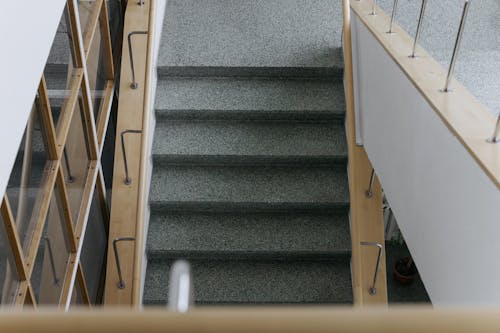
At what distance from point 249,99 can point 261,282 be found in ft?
4.51

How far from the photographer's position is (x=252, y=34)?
5.09 meters

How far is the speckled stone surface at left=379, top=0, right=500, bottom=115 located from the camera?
354cm

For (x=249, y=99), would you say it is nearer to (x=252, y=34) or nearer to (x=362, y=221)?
(x=252, y=34)

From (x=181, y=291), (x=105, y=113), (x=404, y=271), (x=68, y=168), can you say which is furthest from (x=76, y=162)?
(x=404, y=271)

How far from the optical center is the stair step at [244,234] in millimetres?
4398

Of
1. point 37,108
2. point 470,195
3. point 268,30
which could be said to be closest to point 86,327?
point 470,195

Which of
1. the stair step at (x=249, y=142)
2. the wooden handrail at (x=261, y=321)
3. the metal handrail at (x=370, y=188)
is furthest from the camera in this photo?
the stair step at (x=249, y=142)

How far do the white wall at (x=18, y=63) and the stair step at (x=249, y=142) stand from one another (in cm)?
198

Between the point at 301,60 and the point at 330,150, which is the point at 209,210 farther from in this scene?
the point at 301,60

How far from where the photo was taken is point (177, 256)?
14.5 ft

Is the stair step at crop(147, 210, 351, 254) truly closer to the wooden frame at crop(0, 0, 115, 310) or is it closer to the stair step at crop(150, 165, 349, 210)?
the stair step at crop(150, 165, 349, 210)

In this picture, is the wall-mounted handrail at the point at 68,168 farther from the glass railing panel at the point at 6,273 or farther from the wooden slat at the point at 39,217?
the glass railing panel at the point at 6,273

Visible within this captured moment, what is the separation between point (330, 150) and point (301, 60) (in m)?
0.77

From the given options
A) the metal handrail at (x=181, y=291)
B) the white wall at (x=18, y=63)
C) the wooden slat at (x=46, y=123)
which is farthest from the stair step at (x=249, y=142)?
the metal handrail at (x=181, y=291)
